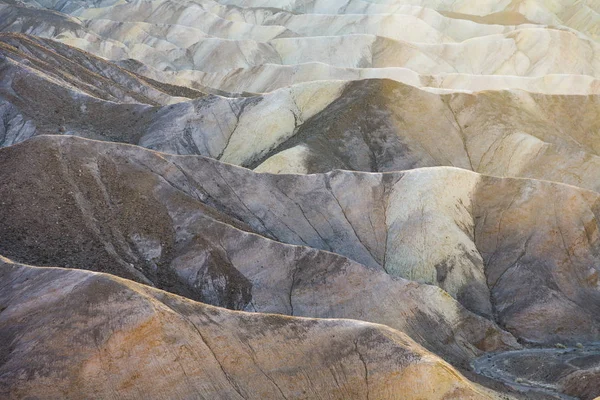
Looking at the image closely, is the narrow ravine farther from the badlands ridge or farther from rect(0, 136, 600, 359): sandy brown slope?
rect(0, 136, 600, 359): sandy brown slope

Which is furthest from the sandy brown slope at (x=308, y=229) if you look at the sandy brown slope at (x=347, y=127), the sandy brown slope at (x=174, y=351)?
the sandy brown slope at (x=347, y=127)

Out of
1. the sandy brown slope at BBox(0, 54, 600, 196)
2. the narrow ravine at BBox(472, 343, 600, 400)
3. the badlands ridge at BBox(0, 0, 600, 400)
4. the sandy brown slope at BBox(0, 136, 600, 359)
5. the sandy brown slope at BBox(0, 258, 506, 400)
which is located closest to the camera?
the sandy brown slope at BBox(0, 258, 506, 400)

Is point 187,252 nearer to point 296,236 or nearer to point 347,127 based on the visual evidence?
point 296,236

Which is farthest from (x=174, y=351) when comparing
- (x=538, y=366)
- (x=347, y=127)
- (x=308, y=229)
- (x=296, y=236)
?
(x=347, y=127)

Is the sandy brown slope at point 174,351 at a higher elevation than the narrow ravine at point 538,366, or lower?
higher

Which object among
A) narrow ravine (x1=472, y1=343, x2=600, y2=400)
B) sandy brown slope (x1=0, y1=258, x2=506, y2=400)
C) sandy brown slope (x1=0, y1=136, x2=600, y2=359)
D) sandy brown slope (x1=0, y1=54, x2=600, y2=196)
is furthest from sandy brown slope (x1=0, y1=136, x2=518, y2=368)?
sandy brown slope (x1=0, y1=54, x2=600, y2=196)

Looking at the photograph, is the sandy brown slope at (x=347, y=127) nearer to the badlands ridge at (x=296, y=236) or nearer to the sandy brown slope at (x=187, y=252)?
the badlands ridge at (x=296, y=236)
